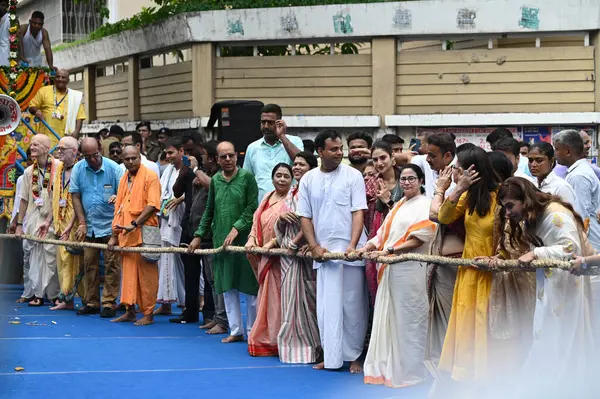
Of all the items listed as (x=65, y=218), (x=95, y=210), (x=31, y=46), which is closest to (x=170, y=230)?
(x=95, y=210)

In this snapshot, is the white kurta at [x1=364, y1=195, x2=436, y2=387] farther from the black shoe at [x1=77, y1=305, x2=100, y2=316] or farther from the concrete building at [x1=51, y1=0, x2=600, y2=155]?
the concrete building at [x1=51, y1=0, x2=600, y2=155]

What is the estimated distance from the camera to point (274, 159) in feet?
36.9

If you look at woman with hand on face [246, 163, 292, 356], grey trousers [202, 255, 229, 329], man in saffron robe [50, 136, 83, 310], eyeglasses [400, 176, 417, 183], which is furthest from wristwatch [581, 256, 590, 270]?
man in saffron robe [50, 136, 83, 310]

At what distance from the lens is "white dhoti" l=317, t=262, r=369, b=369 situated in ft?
29.5

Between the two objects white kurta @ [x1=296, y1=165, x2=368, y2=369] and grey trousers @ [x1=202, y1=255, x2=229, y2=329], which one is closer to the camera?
white kurta @ [x1=296, y1=165, x2=368, y2=369]

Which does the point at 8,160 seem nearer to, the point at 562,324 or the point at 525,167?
the point at 525,167

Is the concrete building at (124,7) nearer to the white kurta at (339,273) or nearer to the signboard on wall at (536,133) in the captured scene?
the signboard on wall at (536,133)

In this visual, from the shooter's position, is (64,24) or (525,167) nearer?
(525,167)

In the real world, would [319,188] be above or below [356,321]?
above

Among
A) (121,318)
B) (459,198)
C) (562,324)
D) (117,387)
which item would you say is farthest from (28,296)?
(562,324)

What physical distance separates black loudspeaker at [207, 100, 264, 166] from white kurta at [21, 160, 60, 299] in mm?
2342

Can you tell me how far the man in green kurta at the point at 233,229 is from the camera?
34.7ft

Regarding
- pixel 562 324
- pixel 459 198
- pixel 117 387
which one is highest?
pixel 459 198

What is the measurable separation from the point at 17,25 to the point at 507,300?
10.2 meters
